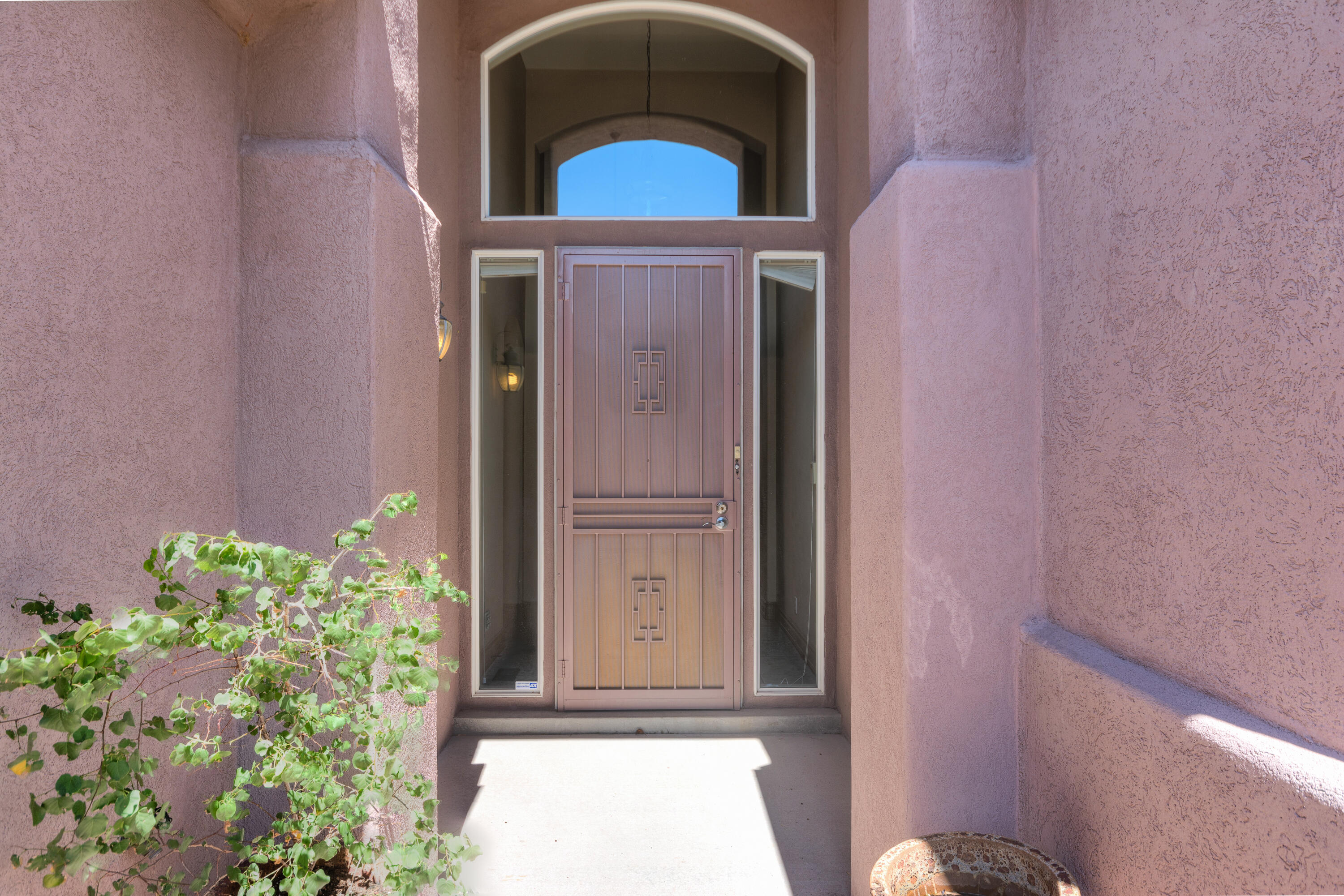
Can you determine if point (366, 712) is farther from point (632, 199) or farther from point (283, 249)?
point (632, 199)

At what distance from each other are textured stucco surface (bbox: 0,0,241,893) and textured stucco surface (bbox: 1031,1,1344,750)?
2.16 metres

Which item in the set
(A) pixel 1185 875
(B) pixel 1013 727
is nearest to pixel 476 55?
(B) pixel 1013 727

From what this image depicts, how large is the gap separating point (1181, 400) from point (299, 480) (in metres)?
2.09

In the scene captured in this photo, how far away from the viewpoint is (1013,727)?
6.32 feet

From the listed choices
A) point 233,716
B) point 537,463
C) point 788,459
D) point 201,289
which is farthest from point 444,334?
point 233,716

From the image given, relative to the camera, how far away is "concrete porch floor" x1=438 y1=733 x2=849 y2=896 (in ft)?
8.29

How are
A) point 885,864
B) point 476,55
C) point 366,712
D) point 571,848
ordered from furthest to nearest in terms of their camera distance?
point 476,55 < point 571,848 < point 885,864 < point 366,712

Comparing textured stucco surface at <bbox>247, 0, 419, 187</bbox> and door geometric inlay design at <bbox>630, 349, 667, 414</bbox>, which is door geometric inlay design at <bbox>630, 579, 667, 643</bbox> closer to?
door geometric inlay design at <bbox>630, 349, 667, 414</bbox>

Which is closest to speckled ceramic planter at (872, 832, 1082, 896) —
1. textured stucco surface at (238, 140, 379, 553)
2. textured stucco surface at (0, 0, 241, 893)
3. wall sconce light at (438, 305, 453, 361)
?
textured stucco surface at (238, 140, 379, 553)

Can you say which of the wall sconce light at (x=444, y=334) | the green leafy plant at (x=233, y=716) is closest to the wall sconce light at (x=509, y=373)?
the wall sconce light at (x=444, y=334)

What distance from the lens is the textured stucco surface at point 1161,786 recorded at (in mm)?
1084

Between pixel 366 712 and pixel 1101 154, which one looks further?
pixel 1101 154

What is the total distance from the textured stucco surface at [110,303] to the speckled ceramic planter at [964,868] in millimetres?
1682

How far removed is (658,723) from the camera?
3.79 m
